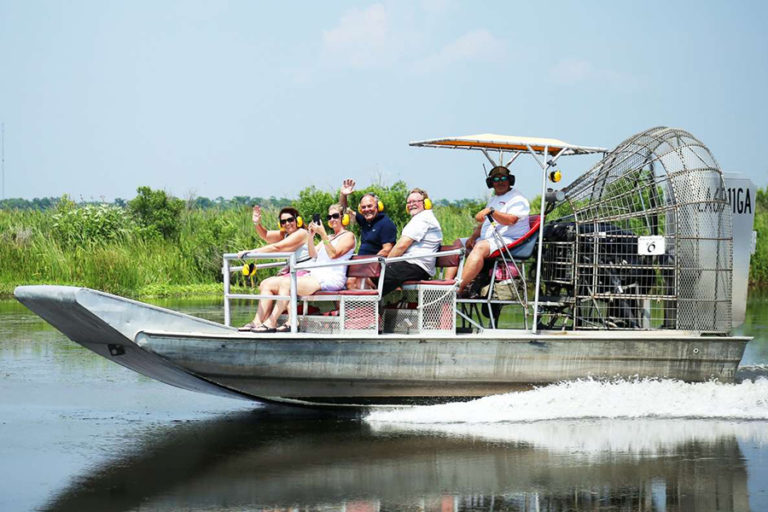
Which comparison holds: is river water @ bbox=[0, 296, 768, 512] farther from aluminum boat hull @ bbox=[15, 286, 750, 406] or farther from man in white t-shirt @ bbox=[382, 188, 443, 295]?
man in white t-shirt @ bbox=[382, 188, 443, 295]

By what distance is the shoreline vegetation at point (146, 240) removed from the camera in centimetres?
2766

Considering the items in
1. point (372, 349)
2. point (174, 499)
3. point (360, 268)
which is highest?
point (360, 268)

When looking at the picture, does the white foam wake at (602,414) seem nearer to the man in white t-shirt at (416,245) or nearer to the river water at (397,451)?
the river water at (397,451)

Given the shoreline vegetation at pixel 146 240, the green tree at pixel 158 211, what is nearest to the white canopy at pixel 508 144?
the shoreline vegetation at pixel 146 240

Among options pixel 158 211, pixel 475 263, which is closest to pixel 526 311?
pixel 475 263

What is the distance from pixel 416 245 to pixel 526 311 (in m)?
1.33

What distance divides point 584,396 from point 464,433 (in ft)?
4.85

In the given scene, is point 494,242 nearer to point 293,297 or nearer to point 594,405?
point 594,405

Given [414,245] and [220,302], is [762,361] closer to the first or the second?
[414,245]

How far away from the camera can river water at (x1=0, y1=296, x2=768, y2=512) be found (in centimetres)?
809

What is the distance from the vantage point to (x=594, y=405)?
11234 millimetres

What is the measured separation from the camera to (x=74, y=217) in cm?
3148

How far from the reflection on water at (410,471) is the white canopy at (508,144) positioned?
2.87 metres

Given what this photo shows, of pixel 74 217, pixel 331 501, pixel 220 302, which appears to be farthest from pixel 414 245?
pixel 74 217
